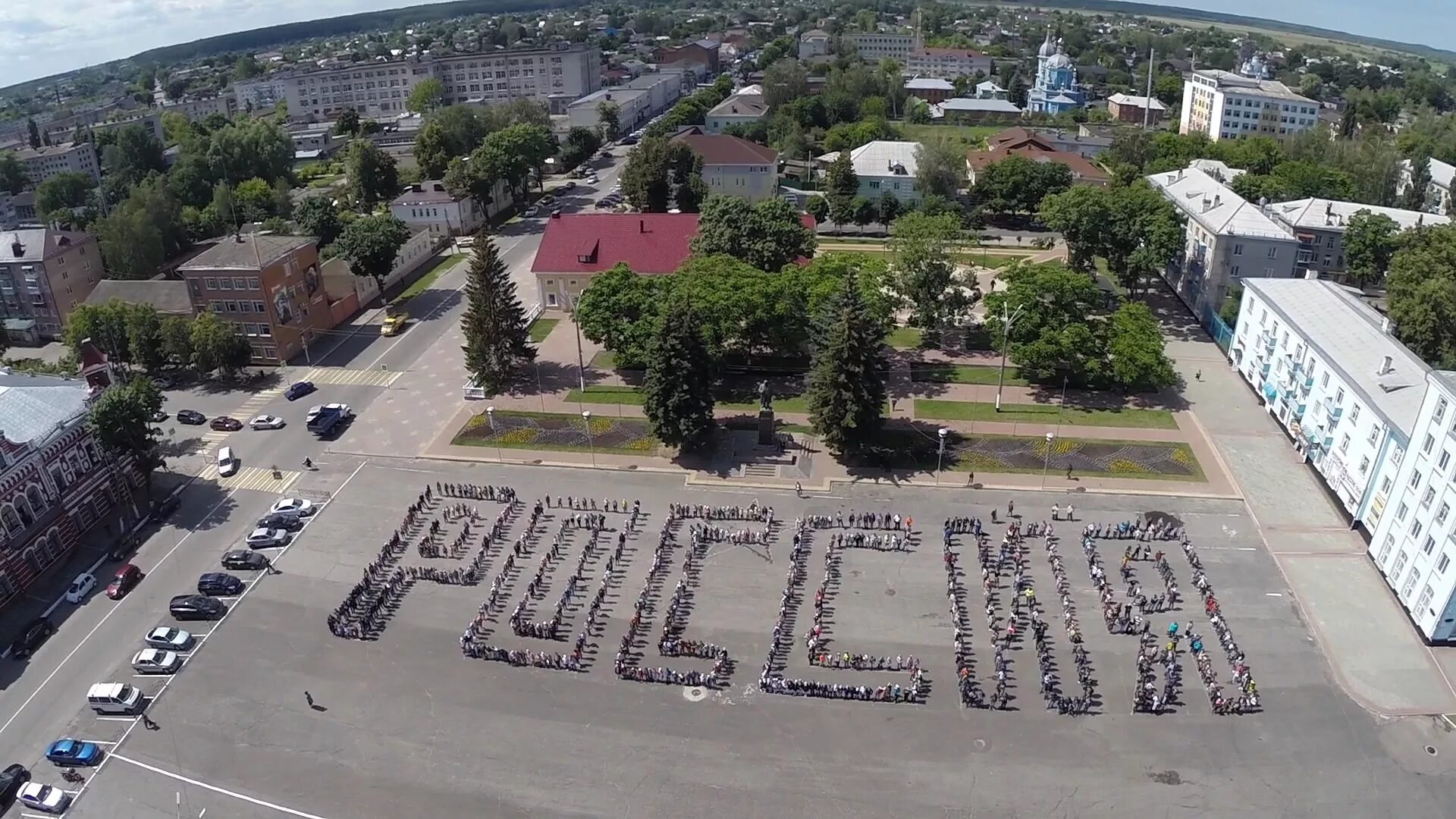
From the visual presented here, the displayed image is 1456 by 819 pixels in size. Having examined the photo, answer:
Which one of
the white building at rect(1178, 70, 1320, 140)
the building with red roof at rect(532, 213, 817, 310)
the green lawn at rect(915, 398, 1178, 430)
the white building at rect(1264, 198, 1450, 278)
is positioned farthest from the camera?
the white building at rect(1178, 70, 1320, 140)

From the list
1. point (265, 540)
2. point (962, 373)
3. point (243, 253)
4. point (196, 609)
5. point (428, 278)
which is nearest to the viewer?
point (196, 609)

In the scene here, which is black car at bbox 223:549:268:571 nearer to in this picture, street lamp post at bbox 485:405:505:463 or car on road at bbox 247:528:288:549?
car on road at bbox 247:528:288:549

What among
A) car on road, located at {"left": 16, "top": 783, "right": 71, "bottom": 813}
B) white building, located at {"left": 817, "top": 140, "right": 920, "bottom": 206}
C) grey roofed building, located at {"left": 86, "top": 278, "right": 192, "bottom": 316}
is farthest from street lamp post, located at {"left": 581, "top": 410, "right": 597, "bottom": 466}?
white building, located at {"left": 817, "top": 140, "right": 920, "bottom": 206}

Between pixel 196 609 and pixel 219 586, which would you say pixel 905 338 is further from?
pixel 196 609

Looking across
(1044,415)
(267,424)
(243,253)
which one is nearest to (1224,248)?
(1044,415)

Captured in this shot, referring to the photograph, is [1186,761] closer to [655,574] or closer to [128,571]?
[655,574]

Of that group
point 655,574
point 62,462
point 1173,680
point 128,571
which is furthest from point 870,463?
point 62,462
